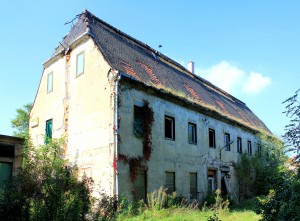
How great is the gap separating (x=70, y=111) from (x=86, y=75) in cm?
224

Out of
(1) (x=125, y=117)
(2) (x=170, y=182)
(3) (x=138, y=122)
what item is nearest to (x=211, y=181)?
(2) (x=170, y=182)

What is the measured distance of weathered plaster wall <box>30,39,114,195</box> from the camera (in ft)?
48.4

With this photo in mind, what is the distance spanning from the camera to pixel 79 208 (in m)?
9.51

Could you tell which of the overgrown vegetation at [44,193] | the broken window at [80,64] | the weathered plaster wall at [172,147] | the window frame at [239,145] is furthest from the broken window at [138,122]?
the window frame at [239,145]

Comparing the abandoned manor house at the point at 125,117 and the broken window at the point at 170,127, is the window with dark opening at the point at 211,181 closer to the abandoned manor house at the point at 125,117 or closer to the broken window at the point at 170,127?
the abandoned manor house at the point at 125,117

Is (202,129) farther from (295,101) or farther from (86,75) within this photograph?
(295,101)

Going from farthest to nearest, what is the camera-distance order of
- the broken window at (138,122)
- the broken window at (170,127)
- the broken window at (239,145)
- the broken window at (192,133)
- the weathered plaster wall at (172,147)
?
the broken window at (239,145) → the broken window at (192,133) → the broken window at (170,127) → the broken window at (138,122) → the weathered plaster wall at (172,147)

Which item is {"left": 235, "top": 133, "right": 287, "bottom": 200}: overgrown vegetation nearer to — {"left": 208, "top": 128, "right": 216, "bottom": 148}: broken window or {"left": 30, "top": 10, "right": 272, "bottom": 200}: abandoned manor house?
{"left": 30, "top": 10, "right": 272, "bottom": 200}: abandoned manor house

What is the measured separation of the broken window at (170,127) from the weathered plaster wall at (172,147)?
227 millimetres

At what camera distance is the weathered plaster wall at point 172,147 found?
49.1ft

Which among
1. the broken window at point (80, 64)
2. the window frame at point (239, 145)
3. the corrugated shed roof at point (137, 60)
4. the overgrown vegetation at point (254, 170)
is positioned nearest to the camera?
the corrugated shed roof at point (137, 60)

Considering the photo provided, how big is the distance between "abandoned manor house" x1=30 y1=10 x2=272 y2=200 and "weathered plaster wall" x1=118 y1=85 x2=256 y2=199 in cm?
5

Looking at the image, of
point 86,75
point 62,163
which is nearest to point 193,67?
point 86,75

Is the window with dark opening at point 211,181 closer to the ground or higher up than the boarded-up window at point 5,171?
closer to the ground
